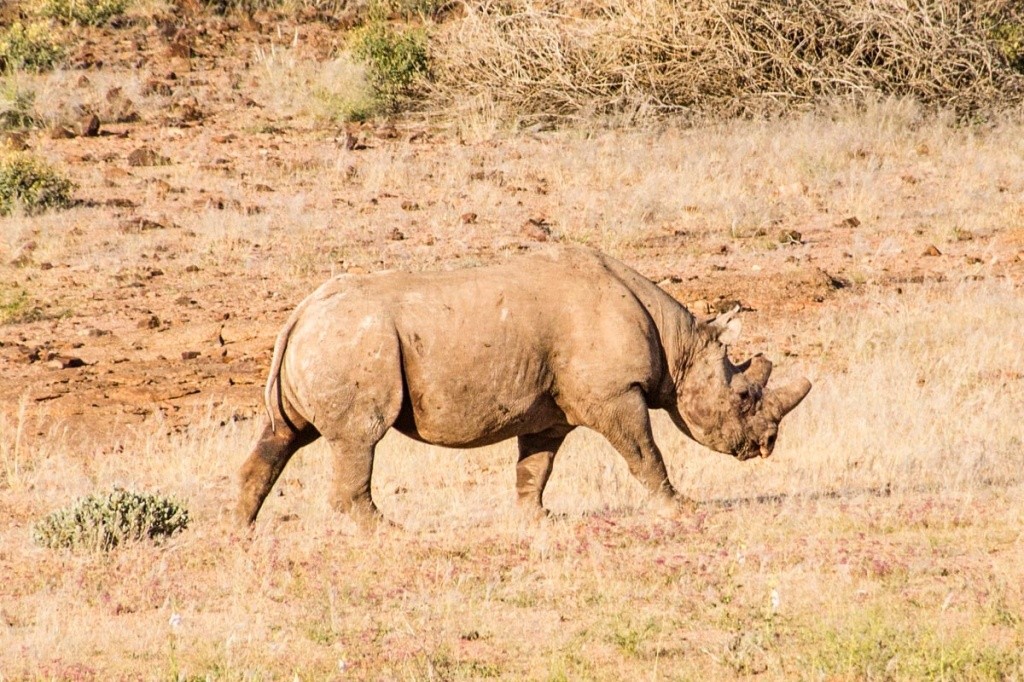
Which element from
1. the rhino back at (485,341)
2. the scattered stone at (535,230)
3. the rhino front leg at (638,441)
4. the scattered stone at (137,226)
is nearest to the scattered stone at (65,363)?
the scattered stone at (137,226)

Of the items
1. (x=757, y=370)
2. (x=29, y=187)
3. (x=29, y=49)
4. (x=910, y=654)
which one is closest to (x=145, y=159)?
(x=29, y=187)

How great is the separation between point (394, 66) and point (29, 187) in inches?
272

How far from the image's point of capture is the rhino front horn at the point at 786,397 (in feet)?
28.8

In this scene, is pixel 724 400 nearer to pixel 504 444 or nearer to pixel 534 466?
pixel 534 466

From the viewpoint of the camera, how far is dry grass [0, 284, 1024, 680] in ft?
20.8

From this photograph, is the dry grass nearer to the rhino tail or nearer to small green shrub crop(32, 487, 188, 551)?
small green shrub crop(32, 487, 188, 551)

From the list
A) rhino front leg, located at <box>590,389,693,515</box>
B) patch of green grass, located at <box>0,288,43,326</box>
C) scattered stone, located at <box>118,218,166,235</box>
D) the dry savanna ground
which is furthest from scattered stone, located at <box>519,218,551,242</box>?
rhino front leg, located at <box>590,389,693,515</box>

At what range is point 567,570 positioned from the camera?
745 centimetres

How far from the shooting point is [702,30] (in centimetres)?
2178

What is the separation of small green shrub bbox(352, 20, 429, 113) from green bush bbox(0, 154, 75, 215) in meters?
6.00

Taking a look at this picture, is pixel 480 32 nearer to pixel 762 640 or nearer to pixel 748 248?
pixel 748 248

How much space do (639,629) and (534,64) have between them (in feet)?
53.7

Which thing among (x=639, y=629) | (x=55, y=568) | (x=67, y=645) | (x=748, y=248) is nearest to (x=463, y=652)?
(x=639, y=629)

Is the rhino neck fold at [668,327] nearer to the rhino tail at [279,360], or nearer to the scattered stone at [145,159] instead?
the rhino tail at [279,360]
